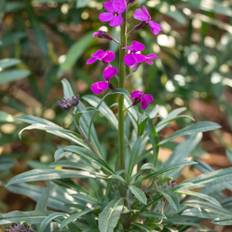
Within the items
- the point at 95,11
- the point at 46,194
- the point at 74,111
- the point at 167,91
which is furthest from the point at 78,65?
the point at 74,111

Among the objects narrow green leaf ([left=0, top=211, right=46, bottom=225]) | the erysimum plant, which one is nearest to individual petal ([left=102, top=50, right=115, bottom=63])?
the erysimum plant

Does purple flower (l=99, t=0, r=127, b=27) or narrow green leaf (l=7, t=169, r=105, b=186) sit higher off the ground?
purple flower (l=99, t=0, r=127, b=27)

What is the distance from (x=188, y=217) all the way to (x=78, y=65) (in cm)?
134

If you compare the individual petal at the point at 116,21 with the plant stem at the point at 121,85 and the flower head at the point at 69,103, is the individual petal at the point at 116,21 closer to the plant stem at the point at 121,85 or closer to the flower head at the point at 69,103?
the plant stem at the point at 121,85

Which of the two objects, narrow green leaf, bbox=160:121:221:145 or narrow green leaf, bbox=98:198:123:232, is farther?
narrow green leaf, bbox=160:121:221:145

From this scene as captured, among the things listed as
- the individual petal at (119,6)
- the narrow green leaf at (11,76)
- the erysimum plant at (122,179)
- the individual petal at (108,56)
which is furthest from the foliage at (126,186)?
the narrow green leaf at (11,76)

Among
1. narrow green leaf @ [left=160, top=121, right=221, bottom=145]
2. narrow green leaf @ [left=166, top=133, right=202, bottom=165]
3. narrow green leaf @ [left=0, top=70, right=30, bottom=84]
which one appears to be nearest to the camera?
narrow green leaf @ [left=160, top=121, right=221, bottom=145]

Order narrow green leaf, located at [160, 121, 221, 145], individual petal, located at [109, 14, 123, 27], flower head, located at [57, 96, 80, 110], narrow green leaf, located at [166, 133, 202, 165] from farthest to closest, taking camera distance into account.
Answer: narrow green leaf, located at [166, 133, 202, 165]
narrow green leaf, located at [160, 121, 221, 145]
flower head, located at [57, 96, 80, 110]
individual petal, located at [109, 14, 123, 27]

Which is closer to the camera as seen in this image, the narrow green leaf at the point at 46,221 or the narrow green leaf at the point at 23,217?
the narrow green leaf at the point at 46,221

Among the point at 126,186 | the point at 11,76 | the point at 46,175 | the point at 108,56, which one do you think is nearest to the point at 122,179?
the point at 126,186

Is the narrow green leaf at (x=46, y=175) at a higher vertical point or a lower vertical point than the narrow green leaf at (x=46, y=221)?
higher

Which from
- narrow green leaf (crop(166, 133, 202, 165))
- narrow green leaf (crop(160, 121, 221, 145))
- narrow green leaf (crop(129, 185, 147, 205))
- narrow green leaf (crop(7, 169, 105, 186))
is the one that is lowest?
narrow green leaf (crop(166, 133, 202, 165))

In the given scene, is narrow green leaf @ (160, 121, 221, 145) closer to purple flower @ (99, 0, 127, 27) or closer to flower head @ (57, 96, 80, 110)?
flower head @ (57, 96, 80, 110)

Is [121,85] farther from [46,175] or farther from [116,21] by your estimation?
[46,175]
